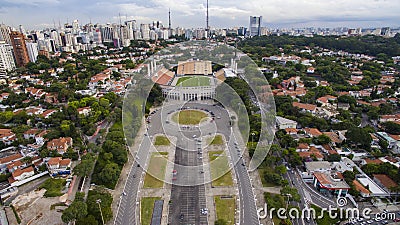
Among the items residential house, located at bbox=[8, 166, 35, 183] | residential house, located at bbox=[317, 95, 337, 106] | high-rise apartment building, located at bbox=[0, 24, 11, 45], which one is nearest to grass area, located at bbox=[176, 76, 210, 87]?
residential house, located at bbox=[317, 95, 337, 106]

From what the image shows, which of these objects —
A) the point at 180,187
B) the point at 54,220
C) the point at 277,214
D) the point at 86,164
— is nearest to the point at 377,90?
the point at 277,214

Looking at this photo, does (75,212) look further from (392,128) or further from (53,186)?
(392,128)

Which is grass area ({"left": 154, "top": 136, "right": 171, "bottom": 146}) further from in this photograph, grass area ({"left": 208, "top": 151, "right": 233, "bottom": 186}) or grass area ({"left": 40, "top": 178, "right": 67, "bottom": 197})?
grass area ({"left": 40, "top": 178, "right": 67, "bottom": 197})

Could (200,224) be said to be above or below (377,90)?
below

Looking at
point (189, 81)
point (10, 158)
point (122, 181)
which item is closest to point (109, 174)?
point (122, 181)

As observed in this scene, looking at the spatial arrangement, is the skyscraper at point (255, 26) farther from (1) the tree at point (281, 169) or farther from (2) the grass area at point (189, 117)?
(1) the tree at point (281, 169)

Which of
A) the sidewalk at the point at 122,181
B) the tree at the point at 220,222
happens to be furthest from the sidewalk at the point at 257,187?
the sidewalk at the point at 122,181

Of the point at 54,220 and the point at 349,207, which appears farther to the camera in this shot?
the point at 349,207

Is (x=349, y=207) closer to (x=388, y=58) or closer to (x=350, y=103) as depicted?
(x=350, y=103)
